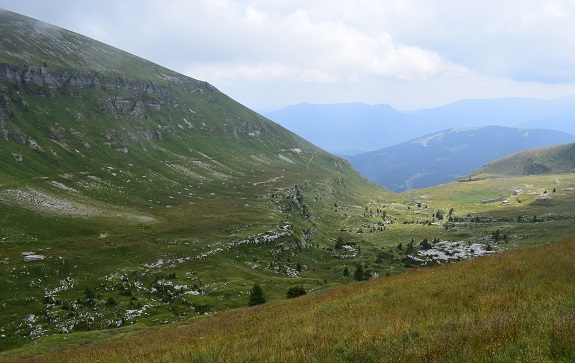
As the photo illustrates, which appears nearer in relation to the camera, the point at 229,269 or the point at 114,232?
the point at 229,269

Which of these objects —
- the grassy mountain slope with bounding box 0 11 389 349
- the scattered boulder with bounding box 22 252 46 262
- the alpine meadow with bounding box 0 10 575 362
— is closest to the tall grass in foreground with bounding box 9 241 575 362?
the alpine meadow with bounding box 0 10 575 362

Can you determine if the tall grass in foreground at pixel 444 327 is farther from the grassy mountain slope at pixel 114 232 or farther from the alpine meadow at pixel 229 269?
the grassy mountain slope at pixel 114 232

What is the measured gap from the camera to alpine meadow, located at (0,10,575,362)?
11.0m

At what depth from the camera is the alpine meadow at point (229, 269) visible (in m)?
11.0

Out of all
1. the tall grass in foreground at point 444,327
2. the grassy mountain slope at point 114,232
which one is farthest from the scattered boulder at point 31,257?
the tall grass in foreground at point 444,327

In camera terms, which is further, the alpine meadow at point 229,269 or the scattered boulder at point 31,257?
the scattered boulder at point 31,257

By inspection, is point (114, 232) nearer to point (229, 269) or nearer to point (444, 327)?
point (229, 269)

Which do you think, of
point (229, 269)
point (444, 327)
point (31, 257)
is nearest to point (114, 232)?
point (31, 257)

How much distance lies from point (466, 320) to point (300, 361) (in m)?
5.26

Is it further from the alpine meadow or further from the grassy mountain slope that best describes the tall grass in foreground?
the grassy mountain slope

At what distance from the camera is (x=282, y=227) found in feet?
422

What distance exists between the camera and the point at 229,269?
300 feet

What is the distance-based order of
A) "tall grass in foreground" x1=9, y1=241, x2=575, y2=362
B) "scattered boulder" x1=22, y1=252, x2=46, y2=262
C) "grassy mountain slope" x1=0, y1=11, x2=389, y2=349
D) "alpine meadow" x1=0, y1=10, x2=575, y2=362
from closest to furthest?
"tall grass in foreground" x1=9, y1=241, x2=575, y2=362, "alpine meadow" x1=0, y1=10, x2=575, y2=362, "grassy mountain slope" x1=0, y1=11, x2=389, y2=349, "scattered boulder" x1=22, y1=252, x2=46, y2=262

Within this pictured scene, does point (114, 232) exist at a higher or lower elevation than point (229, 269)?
higher
